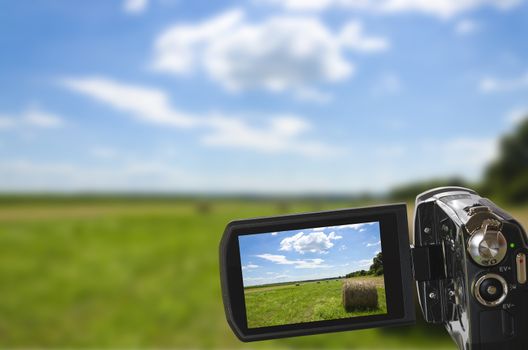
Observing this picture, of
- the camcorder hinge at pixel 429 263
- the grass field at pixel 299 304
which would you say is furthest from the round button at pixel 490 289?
the grass field at pixel 299 304

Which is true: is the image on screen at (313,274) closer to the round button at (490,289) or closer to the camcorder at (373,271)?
the camcorder at (373,271)

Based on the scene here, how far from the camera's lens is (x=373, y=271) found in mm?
1441

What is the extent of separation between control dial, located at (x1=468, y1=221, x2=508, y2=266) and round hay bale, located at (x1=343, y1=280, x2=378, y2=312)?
10.1 inches

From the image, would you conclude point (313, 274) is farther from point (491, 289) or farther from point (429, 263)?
point (491, 289)

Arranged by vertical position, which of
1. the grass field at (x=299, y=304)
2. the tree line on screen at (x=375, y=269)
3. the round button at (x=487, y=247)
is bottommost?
the grass field at (x=299, y=304)

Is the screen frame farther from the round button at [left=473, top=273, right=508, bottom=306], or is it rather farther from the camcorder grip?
the round button at [left=473, top=273, right=508, bottom=306]

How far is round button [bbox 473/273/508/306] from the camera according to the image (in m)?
1.33

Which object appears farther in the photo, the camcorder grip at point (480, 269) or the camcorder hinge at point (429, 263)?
the camcorder hinge at point (429, 263)

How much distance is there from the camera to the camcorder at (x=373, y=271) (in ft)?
4.38

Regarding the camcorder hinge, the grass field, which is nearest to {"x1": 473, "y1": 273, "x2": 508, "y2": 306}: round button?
the camcorder hinge

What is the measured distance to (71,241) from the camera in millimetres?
10609

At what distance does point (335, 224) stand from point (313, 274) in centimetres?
14

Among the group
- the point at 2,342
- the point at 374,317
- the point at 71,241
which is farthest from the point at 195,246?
the point at 374,317

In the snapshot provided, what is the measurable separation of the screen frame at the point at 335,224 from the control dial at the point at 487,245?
18cm
